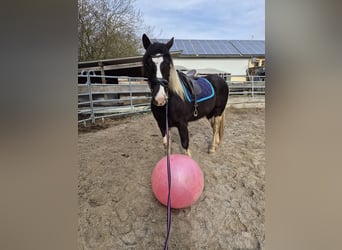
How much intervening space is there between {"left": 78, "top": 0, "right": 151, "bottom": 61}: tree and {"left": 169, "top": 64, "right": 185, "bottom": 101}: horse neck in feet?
0.41

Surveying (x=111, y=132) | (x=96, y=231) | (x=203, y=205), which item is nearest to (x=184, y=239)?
(x=203, y=205)

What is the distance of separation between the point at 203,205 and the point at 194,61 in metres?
0.46

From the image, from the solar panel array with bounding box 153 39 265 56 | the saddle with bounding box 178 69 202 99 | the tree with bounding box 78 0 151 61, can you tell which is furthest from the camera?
the saddle with bounding box 178 69 202 99

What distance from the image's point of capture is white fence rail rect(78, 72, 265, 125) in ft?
2.41

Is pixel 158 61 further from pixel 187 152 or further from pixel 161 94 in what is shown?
pixel 187 152

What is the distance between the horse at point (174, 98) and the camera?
740 millimetres

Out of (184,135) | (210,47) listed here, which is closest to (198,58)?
(210,47)

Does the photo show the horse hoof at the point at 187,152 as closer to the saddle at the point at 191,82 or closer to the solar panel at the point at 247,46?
the saddle at the point at 191,82

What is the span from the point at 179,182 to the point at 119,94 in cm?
38

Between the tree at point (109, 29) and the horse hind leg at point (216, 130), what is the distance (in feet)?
1.17

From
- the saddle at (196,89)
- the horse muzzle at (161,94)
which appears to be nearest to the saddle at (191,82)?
the saddle at (196,89)

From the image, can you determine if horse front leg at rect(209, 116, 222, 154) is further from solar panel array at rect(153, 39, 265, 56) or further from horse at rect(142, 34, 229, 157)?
solar panel array at rect(153, 39, 265, 56)

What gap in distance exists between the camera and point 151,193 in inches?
30.8

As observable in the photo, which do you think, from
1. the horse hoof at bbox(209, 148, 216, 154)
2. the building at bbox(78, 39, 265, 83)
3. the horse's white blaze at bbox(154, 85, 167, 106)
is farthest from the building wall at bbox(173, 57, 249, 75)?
the horse hoof at bbox(209, 148, 216, 154)
